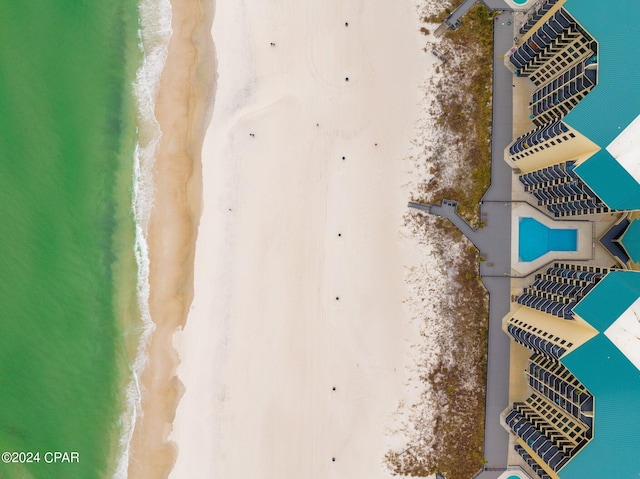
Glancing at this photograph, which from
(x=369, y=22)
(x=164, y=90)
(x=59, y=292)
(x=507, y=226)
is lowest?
(x=59, y=292)

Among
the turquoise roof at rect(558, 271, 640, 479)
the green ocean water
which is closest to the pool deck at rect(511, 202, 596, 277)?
the turquoise roof at rect(558, 271, 640, 479)

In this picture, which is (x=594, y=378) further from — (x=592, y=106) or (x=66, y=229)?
(x=66, y=229)

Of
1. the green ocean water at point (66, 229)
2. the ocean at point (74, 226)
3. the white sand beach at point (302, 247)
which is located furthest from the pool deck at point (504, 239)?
the green ocean water at point (66, 229)

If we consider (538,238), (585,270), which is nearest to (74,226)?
(538,238)

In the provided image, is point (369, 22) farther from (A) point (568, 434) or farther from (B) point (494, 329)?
(A) point (568, 434)

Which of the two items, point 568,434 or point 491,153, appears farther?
point 491,153

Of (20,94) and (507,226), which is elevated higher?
(20,94)

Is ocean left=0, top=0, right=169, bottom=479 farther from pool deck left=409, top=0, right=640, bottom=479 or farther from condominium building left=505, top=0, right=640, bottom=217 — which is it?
condominium building left=505, top=0, right=640, bottom=217

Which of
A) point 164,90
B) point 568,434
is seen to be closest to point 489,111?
point 568,434

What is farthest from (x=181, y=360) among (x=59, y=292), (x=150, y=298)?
(x=59, y=292)
